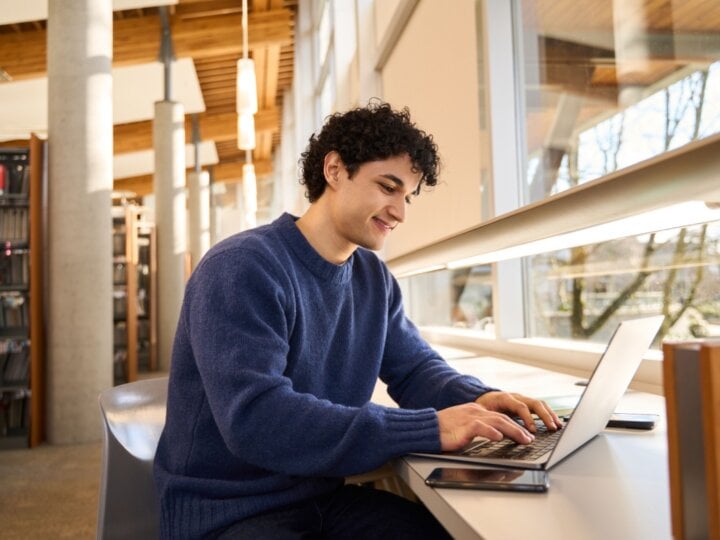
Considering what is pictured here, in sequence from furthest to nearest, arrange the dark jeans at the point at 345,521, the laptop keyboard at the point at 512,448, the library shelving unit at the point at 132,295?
1. the library shelving unit at the point at 132,295
2. the dark jeans at the point at 345,521
3. the laptop keyboard at the point at 512,448

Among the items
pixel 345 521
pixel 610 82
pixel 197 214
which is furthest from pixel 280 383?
pixel 197 214

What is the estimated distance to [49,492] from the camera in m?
3.77

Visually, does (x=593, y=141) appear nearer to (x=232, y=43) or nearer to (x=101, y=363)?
(x=101, y=363)

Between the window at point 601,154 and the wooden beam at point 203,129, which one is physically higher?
the wooden beam at point 203,129

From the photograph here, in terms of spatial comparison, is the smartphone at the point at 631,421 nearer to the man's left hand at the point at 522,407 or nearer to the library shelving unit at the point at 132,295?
the man's left hand at the point at 522,407

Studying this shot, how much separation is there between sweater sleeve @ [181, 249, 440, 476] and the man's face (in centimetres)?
37

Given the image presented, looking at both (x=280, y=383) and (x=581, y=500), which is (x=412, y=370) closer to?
(x=280, y=383)

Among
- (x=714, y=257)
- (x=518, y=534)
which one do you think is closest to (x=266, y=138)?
(x=714, y=257)

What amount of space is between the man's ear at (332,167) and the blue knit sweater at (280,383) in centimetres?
15

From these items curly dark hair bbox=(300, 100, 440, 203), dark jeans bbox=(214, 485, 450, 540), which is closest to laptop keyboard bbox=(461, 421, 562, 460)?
dark jeans bbox=(214, 485, 450, 540)

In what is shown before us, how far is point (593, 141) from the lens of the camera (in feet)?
8.39

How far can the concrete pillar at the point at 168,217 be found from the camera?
10.1 metres

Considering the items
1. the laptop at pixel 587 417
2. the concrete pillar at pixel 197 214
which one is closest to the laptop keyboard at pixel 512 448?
the laptop at pixel 587 417

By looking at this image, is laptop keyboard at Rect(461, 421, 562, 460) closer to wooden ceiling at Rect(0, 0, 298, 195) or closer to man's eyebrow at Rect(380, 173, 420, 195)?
man's eyebrow at Rect(380, 173, 420, 195)
